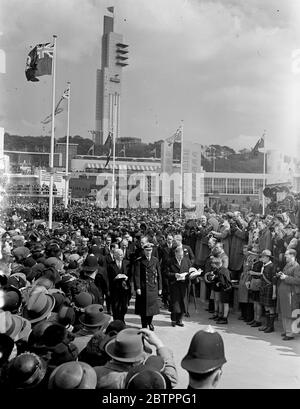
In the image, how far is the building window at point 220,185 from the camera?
242ft

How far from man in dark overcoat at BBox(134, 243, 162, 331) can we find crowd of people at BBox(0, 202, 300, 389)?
2 centimetres

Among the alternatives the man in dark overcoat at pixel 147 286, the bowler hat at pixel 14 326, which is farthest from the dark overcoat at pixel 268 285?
the bowler hat at pixel 14 326

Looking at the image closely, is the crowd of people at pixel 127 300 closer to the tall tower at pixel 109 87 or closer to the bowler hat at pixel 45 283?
the bowler hat at pixel 45 283

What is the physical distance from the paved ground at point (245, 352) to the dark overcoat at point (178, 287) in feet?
1.23

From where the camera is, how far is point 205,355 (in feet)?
9.43

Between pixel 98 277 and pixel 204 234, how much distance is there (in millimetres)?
3985

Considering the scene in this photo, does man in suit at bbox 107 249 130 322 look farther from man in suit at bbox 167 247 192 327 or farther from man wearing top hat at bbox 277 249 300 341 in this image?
man wearing top hat at bbox 277 249 300 341

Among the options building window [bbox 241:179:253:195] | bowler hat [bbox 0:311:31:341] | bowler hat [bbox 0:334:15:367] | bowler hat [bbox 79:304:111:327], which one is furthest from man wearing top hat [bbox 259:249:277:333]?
building window [bbox 241:179:253:195]

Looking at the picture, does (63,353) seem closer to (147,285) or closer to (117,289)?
(147,285)

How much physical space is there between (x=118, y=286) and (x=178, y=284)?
1.14m

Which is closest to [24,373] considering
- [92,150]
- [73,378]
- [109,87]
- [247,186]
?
[73,378]

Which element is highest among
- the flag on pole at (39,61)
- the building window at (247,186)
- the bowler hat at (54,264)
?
Result: the flag on pole at (39,61)

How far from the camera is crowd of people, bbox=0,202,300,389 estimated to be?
3094 mm
